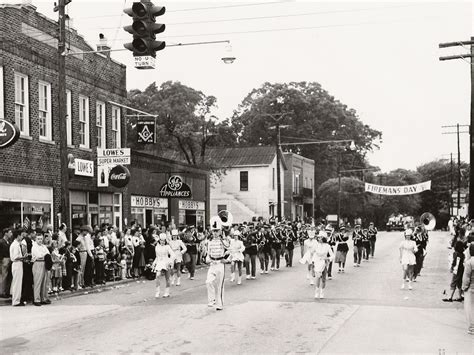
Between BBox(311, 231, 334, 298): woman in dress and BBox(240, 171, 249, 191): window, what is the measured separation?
41496 mm

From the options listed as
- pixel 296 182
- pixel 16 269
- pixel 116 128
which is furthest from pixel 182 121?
pixel 16 269

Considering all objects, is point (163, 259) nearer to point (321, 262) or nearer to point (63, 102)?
point (321, 262)

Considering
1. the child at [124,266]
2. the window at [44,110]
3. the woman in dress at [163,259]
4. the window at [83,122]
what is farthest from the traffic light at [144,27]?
the window at [83,122]

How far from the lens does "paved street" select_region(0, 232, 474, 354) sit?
11.2 metres

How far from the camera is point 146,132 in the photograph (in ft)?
97.4

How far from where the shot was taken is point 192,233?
2525cm

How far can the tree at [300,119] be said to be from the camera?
82.6 metres

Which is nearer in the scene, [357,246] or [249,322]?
[249,322]

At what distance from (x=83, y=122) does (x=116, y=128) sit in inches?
134

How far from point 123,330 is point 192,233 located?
41.4 ft

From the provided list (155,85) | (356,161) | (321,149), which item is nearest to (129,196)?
(155,85)

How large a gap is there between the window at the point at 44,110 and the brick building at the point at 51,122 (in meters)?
0.04

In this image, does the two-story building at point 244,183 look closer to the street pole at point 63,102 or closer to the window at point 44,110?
the window at point 44,110

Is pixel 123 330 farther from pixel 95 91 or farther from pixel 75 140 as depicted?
pixel 95 91
